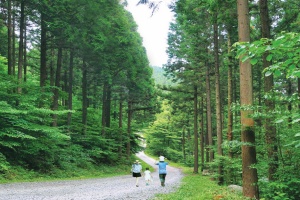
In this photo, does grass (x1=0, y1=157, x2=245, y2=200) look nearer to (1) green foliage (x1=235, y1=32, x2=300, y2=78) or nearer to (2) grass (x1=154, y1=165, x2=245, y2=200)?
(2) grass (x1=154, y1=165, x2=245, y2=200)

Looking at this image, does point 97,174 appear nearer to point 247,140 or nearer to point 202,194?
point 202,194

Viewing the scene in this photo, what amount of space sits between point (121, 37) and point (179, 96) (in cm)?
926

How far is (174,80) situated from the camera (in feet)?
83.9

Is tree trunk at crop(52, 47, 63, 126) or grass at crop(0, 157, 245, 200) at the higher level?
tree trunk at crop(52, 47, 63, 126)

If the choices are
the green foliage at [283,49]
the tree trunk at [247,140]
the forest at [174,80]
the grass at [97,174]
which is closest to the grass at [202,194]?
the grass at [97,174]

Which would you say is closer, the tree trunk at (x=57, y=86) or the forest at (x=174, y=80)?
the forest at (x=174, y=80)

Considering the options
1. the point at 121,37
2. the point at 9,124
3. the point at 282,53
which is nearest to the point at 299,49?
the point at 282,53

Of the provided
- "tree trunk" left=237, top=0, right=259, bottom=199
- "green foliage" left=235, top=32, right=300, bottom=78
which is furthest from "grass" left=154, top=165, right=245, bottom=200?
"green foliage" left=235, top=32, right=300, bottom=78

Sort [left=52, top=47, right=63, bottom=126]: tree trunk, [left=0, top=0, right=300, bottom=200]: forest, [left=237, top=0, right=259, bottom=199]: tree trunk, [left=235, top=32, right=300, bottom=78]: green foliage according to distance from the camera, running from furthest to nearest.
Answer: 1. [left=52, top=47, right=63, bottom=126]: tree trunk
2. [left=237, top=0, right=259, bottom=199]: tree trunk
3. [left=0, top=0, right=300, bottom=200]: forest
4. [left=235, top=32, right=300, bottom=78]: green foliage

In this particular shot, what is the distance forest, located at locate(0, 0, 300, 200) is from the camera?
7184 millimetres

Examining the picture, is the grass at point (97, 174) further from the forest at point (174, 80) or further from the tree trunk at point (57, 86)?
the tree trunk at point (57, 86)

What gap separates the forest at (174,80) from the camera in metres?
7.18

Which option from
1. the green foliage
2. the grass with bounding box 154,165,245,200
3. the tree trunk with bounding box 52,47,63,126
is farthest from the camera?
the tree trunk with bounding box 52,47,63,126

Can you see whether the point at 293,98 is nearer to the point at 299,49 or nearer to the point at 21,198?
the point at 299,49
